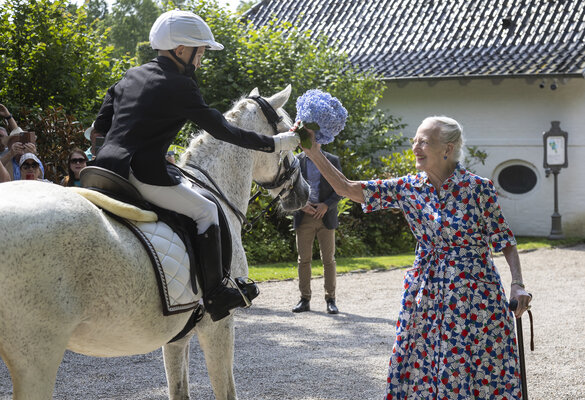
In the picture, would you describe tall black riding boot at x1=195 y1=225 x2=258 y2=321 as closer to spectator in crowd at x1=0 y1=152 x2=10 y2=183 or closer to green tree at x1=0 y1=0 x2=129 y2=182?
spectator in crowd at x1=0 y1=152 x2=10 y2=183

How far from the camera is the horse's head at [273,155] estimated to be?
16.9 ft

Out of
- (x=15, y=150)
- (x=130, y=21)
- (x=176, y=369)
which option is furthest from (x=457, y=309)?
(x=130, y=21)

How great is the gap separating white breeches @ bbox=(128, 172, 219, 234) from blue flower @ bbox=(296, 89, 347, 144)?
0.84 m

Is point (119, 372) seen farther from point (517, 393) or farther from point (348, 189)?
point (517, 393)

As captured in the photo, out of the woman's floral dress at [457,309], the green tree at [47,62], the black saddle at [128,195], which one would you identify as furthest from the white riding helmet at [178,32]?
the green tree at [47,62]

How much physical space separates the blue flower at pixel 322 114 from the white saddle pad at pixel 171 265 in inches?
44.2

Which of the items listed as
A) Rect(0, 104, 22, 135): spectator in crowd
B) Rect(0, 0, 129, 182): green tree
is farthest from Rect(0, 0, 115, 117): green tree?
Rect(0, 104, 22, 135): spectator in crowd

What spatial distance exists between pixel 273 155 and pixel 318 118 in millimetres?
966

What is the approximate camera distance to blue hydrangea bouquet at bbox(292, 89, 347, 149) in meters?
4.43

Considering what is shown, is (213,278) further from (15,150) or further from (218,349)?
(15,150)

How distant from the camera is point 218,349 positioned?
175 inches

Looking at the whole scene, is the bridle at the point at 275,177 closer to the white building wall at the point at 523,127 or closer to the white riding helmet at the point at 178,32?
the white riding helmet at the point at 178,32

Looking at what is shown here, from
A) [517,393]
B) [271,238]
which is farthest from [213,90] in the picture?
[517,393]

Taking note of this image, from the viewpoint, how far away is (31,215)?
327 centimetres
